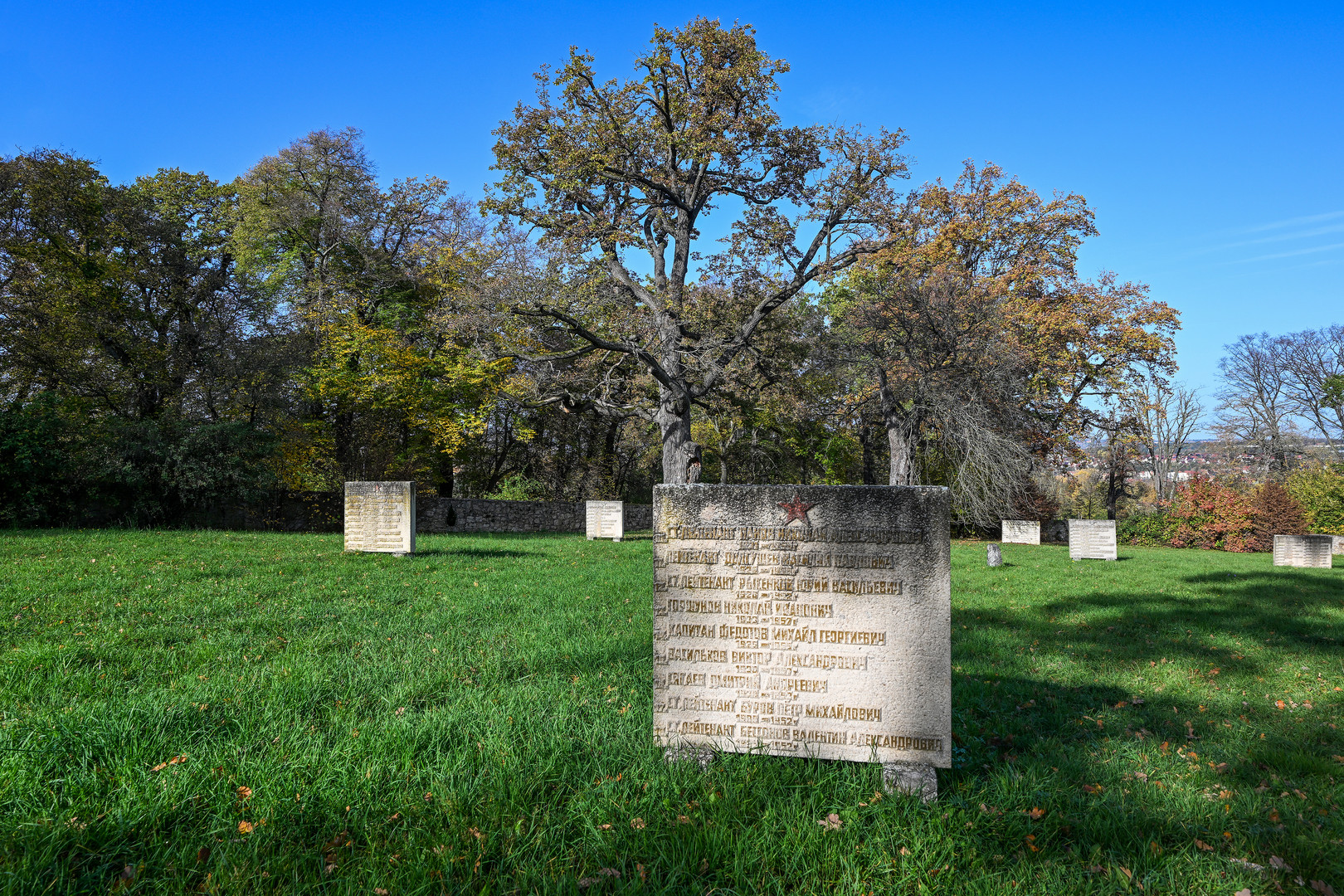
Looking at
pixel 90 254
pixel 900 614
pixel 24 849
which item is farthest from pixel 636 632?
pixel 90 254

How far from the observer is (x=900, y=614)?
11.6ft

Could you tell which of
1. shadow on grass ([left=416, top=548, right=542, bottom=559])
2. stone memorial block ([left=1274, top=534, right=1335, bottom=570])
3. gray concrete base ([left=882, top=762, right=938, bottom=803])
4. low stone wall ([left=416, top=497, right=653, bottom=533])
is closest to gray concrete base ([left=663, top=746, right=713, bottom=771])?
gray concrete base ([left=882, top=762, right=938, bottom=803])

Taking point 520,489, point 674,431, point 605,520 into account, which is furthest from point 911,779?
point 520,489

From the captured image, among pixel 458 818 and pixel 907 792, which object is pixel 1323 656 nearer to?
pixel 907 792

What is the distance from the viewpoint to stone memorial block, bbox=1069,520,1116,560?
1819 cm

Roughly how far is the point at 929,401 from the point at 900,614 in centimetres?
2092

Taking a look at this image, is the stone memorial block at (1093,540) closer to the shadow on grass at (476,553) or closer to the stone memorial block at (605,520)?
the stone memorial block at (605,520)

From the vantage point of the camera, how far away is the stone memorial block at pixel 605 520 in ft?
70.7

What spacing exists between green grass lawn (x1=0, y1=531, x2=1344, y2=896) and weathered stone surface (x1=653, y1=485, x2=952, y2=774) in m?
0.23

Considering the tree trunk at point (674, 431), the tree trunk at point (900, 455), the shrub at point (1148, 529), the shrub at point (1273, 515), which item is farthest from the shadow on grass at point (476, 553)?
the shrub at point (1273, 515)

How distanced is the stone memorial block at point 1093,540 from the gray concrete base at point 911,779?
17.3m

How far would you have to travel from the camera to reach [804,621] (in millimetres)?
3645

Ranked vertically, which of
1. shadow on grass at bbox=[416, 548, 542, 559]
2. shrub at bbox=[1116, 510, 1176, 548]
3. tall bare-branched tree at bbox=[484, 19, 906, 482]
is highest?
tall bare-branched tree at bbox=[484, 19, 906, 482]

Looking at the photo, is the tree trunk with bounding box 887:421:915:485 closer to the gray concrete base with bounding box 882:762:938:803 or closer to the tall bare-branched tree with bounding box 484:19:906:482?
the tall bare-branched tree with bounding box 484:19:906:482
